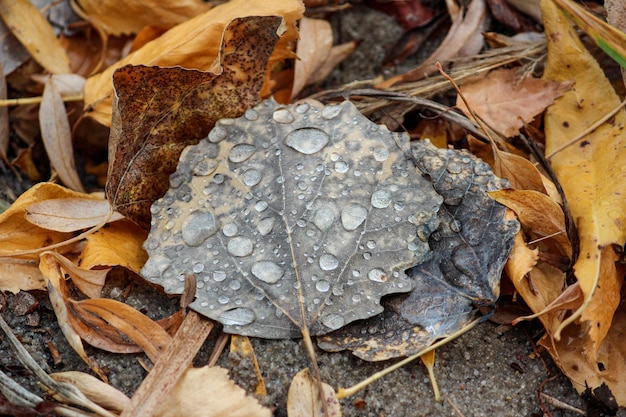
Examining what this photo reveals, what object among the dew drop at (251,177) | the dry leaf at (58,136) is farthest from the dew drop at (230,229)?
the dry leaf at (58,136)

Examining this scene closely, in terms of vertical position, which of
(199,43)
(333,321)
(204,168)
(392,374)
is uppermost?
(199,43)

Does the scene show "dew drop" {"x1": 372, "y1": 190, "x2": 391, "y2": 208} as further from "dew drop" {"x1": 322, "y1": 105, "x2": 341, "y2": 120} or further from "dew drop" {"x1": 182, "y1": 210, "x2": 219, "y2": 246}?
"dew drop" {"x1": 182, "y1": 210, "x2": 219, "y2": 246}

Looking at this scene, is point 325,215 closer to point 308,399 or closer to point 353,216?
point 353,216

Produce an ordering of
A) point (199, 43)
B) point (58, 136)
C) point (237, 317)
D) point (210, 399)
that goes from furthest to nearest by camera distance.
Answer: point (58, 136) < point (199, 43) < point (237, 317) < point (210, 399)

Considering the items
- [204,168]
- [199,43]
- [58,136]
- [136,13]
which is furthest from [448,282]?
[136,13]

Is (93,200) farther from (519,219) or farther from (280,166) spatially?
(519,219)

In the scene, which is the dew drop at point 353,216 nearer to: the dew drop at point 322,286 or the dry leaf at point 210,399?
the dew drop at point 322,286

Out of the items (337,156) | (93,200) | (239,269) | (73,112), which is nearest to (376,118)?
(337,156)
